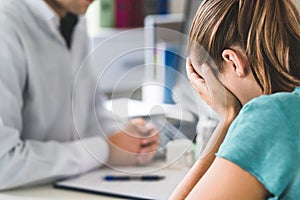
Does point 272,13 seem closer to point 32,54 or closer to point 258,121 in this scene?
point 258,121

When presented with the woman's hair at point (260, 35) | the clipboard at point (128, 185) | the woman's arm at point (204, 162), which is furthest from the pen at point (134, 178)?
the woman's hair at point (260, 35)

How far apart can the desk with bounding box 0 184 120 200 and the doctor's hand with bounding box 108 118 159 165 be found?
3.3 inches

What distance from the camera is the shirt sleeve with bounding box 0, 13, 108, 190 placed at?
1187 mm

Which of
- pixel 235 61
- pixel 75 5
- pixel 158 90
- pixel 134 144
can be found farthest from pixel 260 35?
pixel 75 5

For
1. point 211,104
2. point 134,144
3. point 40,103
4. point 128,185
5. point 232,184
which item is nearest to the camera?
point 232,184

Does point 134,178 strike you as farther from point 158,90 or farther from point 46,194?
point 158,90

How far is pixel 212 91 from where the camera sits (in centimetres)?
77

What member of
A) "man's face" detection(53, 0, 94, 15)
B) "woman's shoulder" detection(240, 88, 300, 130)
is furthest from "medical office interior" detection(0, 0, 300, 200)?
"man's face" detection(53, 0, 94, 15)

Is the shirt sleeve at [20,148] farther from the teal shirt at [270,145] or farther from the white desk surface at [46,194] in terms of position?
the teal shirt at [270,145]

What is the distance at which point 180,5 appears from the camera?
2678 mm

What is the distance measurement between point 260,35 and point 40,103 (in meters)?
0.78

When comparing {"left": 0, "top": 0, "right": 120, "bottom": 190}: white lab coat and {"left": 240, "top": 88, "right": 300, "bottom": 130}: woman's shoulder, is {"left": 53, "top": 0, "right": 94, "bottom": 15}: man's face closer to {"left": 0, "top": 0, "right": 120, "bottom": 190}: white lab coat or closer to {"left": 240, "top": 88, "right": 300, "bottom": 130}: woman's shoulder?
{"left": 0, "top": 0, "right": 120, "bottom": 190}: white lab coat

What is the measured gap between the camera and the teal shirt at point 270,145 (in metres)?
0.68

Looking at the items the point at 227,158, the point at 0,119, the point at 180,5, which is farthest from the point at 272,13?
the point at 180,5
